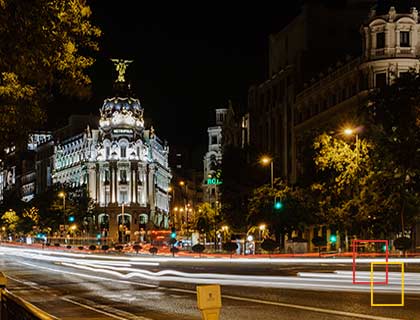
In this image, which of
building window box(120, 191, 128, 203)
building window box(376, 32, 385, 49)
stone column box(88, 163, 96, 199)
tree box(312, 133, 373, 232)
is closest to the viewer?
tree box(312, 133, 373, 232)

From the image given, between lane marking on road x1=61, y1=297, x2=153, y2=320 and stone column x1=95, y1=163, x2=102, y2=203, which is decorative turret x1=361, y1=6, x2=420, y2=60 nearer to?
lane marking on road x1=61, y1=297, x2=153, y2=320

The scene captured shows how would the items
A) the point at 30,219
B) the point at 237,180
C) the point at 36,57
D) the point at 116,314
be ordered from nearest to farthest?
the point at 36,57, the point at 116,314, the point at 237,180, the point at 30,219

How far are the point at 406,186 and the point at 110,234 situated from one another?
4531 inches

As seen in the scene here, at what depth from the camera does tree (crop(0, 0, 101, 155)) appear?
13.1 m

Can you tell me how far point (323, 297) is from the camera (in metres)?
22.8

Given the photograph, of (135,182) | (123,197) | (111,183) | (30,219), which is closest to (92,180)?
(111,183)

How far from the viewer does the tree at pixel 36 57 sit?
13117 mm

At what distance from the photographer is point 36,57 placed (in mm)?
14000

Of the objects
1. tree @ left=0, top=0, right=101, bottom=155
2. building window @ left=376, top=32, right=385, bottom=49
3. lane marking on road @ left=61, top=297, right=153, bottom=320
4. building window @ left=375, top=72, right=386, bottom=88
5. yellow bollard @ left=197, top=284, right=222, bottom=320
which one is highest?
building window @ left=376, top=32, right=385, bottom=49

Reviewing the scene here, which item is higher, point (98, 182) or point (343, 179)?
point (98, 182)

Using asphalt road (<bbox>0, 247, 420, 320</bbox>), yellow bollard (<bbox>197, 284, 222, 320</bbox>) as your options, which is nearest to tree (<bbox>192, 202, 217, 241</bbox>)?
asphalt road (<bbox>0, 247, 420, 320</bbox>)

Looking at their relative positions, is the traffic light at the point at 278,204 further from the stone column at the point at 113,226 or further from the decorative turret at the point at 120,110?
the decorative turret at the point at 120,110

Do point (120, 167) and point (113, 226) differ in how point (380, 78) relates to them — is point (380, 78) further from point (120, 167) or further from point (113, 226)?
point (113, 226)

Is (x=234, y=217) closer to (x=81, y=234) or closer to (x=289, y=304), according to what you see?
(x=289, y=304)
